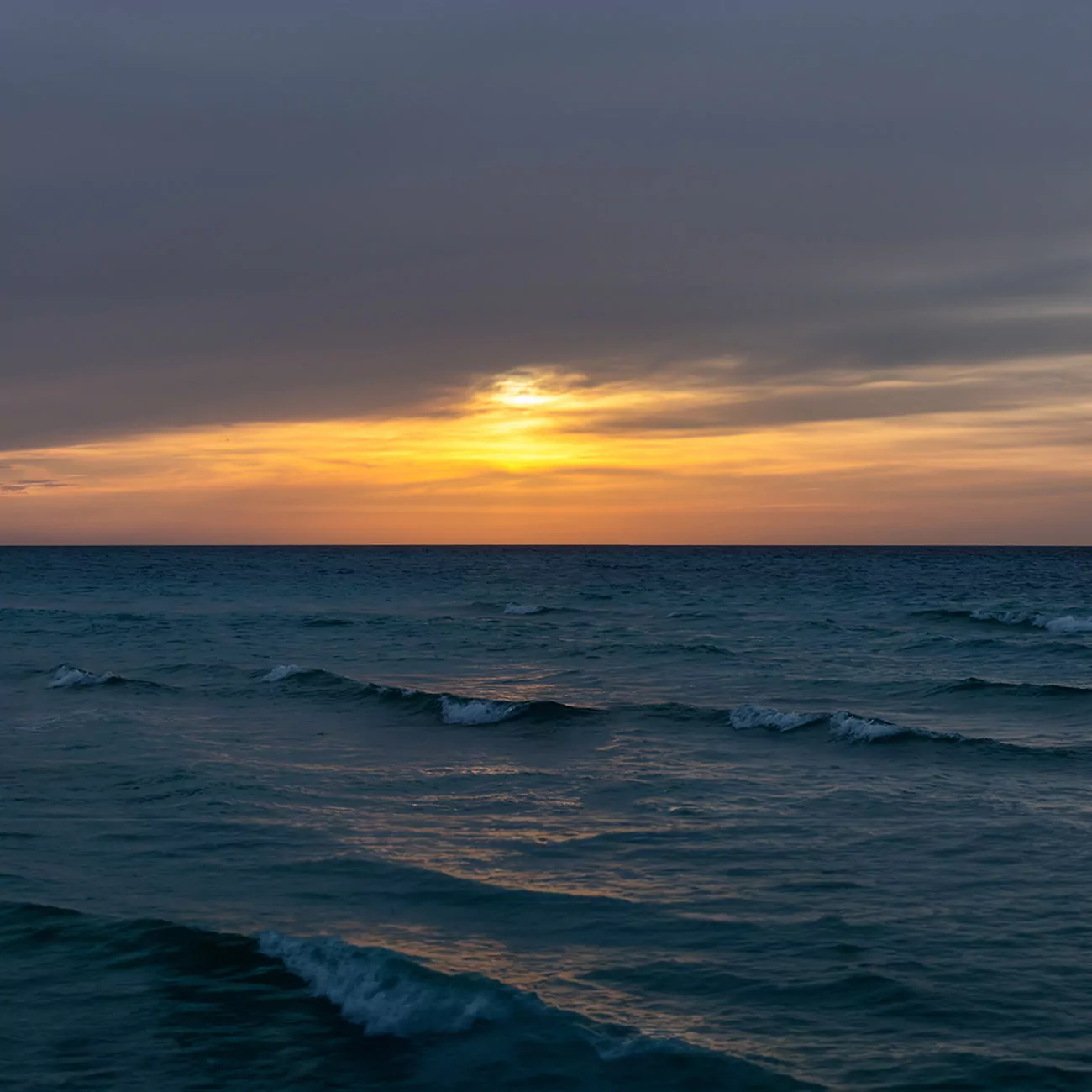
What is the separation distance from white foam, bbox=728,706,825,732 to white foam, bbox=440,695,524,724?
19.4 feet

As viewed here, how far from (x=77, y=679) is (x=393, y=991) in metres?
28.4

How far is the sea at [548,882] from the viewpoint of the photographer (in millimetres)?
10883

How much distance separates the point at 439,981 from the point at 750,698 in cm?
2155

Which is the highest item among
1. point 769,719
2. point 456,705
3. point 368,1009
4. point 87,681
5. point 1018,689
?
point 1018,689

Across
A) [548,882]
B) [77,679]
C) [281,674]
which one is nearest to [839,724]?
[548,882]

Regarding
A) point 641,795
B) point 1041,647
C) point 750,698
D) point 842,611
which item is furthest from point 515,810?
point 842,611

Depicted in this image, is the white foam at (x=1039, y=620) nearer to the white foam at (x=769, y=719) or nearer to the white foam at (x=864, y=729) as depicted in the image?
the white foam at (x=769, y=719)

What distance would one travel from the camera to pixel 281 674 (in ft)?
122

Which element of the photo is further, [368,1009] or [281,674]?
[281,674]

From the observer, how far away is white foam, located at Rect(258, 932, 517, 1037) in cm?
1151

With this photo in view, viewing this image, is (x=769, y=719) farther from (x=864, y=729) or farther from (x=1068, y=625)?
(x=1068, y=625)

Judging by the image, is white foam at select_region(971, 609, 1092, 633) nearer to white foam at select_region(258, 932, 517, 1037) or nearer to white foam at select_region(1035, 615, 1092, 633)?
white foam at select_region(1035, 615, 1092, 633)

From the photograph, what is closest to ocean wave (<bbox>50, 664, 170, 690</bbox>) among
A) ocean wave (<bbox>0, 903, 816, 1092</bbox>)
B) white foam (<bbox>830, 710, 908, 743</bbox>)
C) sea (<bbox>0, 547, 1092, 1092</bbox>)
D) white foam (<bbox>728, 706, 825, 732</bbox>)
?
sea (<bbox>0, 547, 1092, 1092</bbox>)

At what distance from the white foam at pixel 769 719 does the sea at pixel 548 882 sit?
0.57 feet
